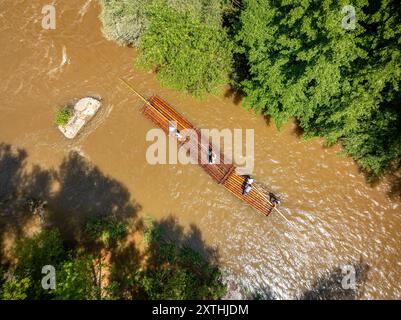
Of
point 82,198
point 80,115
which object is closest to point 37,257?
point 82,198

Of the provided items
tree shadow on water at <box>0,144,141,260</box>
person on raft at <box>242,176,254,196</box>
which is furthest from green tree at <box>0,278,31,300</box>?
person on raft at <box>242,176,254,196</box>

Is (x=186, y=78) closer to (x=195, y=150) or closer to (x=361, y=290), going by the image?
(x=195, y=150)

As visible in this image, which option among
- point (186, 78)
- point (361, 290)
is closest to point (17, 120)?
point (186, 78)

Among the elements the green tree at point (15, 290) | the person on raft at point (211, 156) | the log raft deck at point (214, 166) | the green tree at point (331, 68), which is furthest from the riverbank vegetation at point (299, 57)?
the green tree at point (15, 290)

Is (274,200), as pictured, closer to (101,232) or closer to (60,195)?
(101,232)

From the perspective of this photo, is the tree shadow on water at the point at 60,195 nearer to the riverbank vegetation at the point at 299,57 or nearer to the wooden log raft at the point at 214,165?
the wooden log raft at the point at 214,165

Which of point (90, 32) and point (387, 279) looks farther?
point (90, 32)
